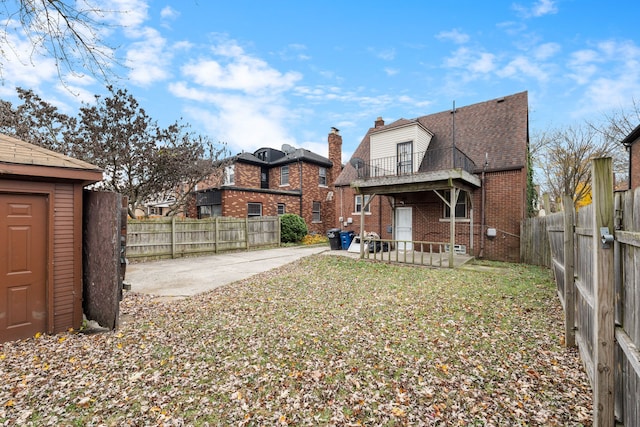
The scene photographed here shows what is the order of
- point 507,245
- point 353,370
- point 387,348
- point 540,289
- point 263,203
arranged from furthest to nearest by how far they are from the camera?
point 263,203 < point 507,245 < point 540,289 < point 387,348 < point 353,370

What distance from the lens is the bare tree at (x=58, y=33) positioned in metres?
3.33

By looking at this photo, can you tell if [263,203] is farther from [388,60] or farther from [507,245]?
[507,245]

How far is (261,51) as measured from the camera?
9.94 meters

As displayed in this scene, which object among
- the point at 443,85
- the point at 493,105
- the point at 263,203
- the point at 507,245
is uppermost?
the point at 443,85

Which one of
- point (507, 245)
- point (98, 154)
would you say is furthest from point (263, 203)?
point (507, 245)

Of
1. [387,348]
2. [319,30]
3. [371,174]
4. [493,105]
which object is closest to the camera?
[387,348]

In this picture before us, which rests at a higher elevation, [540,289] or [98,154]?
[98,154]

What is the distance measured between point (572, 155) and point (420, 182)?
49.0 ft

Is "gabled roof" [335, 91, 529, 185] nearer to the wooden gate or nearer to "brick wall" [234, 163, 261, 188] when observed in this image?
"brick wall" [234, 163, 261, 188]

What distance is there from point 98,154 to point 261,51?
8079 mm

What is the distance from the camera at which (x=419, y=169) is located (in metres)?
13.2

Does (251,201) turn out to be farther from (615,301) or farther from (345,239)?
(615,301)

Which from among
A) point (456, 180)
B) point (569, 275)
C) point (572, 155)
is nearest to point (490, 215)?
point (456, 180)

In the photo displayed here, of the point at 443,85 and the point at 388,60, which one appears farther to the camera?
the point at 443,85
